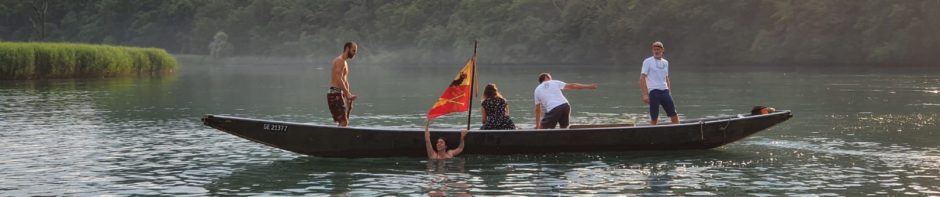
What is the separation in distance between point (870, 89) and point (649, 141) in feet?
95.2

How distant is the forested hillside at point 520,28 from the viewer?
8781cm

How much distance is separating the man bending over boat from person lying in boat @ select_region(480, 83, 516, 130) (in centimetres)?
226

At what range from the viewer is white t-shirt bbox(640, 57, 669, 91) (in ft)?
69.2

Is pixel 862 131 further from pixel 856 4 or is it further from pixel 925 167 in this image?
pixel 856 4

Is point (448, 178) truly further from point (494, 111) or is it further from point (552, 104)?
point (552, 104)

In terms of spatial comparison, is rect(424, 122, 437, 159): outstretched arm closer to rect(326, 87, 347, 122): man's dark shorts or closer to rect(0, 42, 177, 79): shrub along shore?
rect(326, 87, 347, 122): man's dark shorts

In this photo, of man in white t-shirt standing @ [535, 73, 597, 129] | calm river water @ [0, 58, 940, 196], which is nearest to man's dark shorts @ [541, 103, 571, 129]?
man in white t-shirt standing @ [535, 73, 597, 129]

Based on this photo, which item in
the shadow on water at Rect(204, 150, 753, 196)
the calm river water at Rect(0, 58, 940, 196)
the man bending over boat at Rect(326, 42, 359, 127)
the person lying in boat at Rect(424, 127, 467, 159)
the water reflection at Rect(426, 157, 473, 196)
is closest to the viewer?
the water reflection at Rect(426, 157, 473, 196)

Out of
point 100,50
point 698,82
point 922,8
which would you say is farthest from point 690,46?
point 100,50

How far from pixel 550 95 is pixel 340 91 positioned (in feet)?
11.9

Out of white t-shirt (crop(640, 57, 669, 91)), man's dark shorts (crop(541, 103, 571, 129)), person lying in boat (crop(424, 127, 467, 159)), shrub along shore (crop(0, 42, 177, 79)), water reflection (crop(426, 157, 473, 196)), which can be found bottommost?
water reflection (crop(426, 157, 473, 196))

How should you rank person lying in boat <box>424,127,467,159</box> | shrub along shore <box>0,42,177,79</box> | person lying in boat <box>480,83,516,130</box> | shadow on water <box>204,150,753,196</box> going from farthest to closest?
shrub along shore <box>0,42,177,79</box>
person lying in boat <box>480,83,516,130</box>
person lying in boat <box>424,127,467,159</box>
shadow on water <box>204,150,753,196</box>

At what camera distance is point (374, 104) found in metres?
40.8

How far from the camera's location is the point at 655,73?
21109mm
